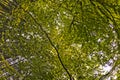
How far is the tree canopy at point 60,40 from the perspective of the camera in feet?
19.9

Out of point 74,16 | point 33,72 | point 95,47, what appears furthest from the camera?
point 33,72

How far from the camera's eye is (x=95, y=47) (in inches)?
256

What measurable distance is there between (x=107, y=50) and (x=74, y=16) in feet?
3.90

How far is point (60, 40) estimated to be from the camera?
671 centimetres

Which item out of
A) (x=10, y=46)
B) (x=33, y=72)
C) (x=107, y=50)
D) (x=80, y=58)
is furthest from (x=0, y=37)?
(x=107, y=50)

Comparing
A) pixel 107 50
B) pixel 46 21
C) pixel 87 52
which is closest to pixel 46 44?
pixel 46 21

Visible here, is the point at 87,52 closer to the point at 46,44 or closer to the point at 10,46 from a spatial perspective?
the point at 46,44

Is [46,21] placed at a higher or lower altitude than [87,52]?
higher

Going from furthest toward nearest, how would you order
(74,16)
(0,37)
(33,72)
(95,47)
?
(0,37) < (33,72) < (95,47) < (74,16)

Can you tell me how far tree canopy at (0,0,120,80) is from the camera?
19.9ft

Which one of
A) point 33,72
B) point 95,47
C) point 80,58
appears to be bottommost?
point 33,72

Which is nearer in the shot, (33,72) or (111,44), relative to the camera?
(111,44)

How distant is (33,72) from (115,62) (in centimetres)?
205

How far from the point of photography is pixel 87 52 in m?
6.68
